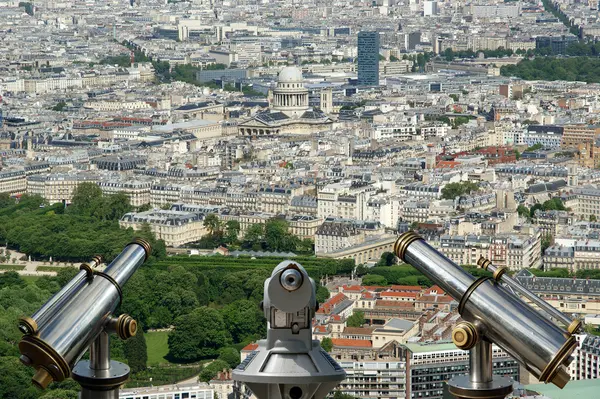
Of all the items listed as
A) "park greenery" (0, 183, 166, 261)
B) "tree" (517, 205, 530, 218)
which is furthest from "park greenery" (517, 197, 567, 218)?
"park greenery" (0, 183, 166, 261)

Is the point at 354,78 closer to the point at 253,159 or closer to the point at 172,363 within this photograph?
the point at 253,159

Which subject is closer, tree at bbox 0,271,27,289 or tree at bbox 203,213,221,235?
tree at bbox 0,271,27,289

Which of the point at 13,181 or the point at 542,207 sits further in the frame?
the point at 13,181

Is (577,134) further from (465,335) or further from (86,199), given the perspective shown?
(465,335)

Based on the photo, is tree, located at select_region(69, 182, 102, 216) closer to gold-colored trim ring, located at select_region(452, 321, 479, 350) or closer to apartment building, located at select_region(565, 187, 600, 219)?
apartment building, located at select_region(565, 187, 600, 219)

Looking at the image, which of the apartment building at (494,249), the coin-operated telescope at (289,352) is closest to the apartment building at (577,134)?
the apartment building at (494,249)

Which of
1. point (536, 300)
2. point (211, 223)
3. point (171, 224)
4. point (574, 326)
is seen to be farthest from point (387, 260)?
point (574, 326)
